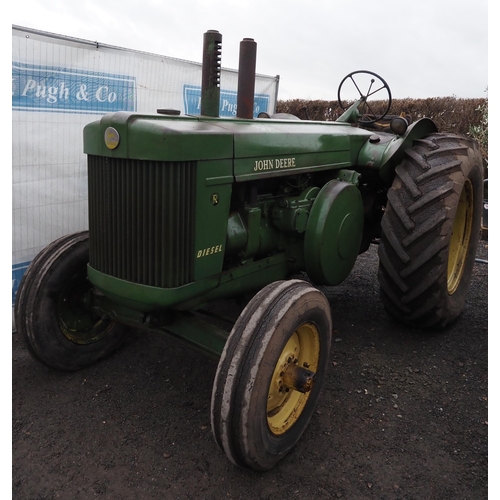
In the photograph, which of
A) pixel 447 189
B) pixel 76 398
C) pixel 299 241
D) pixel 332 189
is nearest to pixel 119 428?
pixel 76 398

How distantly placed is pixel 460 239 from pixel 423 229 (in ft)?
3.85

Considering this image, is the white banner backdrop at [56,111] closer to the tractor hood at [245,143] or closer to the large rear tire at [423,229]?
the tractor hood at [245,143]

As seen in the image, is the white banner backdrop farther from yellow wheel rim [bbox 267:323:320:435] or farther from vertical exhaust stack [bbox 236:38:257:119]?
yellow wheel rim [bbox 267:323:320:435]

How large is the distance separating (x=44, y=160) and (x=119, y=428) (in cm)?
218

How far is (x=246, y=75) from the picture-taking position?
3.30 metres

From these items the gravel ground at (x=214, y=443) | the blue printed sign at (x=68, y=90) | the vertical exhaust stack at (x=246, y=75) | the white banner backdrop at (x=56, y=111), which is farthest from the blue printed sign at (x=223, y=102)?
the gravel ground at (x=214, y=443)

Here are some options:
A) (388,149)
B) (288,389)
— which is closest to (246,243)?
(288,389)

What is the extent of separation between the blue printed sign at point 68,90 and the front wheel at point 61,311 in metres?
1.17

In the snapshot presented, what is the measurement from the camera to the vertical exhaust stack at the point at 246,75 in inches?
129

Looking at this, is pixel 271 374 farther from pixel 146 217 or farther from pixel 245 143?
pixel 245 143

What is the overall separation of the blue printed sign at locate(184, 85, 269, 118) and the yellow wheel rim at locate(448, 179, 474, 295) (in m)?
2.41

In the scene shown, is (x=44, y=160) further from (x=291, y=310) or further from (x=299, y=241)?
(x=291, y=310)

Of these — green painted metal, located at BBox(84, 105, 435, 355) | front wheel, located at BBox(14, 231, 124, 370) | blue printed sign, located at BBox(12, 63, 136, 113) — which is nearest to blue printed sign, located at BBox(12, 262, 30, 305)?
front wheel, located at BBox(14, 231, 124, 370)

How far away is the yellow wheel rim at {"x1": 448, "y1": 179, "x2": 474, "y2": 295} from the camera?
425 centimetres
